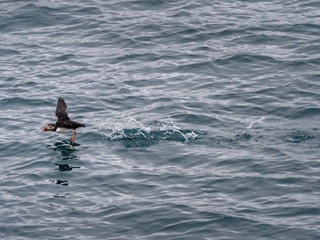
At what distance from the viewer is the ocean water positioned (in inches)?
505

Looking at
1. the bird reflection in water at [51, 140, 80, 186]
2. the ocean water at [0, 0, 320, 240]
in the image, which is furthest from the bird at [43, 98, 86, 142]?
the ocean water at [0, 0, 320, 240]

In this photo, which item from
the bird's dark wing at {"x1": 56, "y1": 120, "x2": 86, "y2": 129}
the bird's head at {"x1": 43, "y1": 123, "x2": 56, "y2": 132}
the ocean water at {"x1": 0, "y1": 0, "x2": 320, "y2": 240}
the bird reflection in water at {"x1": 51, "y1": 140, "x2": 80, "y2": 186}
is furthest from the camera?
the bird's head at {"x1": 43, "y1": 123, "x2": 56, "y2": 132}

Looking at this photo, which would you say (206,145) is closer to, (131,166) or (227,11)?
(131,166)

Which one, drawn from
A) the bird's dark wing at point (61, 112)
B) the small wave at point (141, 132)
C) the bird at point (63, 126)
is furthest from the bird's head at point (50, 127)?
the small wave at point (141, 132)

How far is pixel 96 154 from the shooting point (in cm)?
1608

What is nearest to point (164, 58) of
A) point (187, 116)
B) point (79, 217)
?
point (187, 116)

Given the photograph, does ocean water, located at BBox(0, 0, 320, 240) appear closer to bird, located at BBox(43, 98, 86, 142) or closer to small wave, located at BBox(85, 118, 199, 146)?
small wave, located at BBox(85, 118, 199, 146)

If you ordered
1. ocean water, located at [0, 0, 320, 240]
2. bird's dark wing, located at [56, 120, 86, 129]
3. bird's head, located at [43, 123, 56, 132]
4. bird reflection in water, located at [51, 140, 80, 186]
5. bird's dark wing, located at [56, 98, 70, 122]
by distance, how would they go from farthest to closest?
bird's dark wing, located at [56, 98, 70, 122], bird's head, located at [43, 123, 56, 132], bird's dark wing, located at [56, 120, 86, 129], bird reflection in water, located at [51, 140, 80, 186], ocean water, located at [0, 0, 320, 240]

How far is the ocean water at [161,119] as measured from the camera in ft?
42.1

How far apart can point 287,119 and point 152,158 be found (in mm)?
4479

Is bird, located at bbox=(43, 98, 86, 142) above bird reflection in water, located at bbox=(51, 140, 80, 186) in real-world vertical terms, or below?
above

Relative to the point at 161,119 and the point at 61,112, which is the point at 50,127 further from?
the point at 161,119

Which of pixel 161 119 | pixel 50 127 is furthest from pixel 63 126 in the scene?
pixel 161 119

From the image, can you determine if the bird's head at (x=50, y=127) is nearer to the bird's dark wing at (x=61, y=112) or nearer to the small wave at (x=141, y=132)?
the bird's dark wing at (x=61, y=112)
